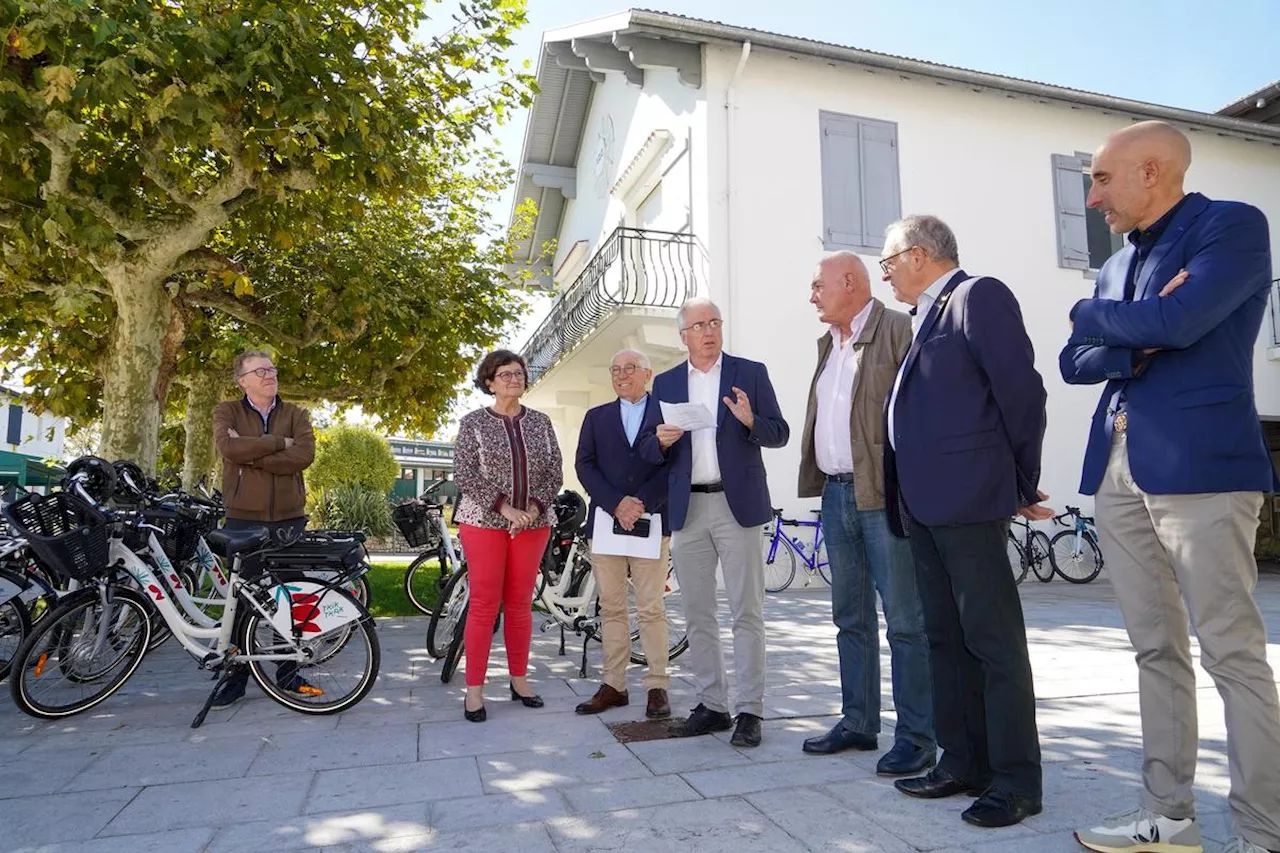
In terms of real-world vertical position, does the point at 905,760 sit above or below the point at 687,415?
below

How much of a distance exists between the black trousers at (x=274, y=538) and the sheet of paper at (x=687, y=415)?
7.68 ft

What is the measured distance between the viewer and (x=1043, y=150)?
528 inches

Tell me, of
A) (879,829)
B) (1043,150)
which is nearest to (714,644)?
(879,829)

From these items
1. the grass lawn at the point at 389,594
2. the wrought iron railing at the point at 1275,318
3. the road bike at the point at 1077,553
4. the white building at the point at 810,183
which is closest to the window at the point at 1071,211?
the white building at the point at 810,183

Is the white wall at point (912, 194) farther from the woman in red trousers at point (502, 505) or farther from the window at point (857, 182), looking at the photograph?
the woman in red trousers at point (502, 505)

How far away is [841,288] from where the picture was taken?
144 inches

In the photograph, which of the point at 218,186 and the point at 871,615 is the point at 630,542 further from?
the point at 218,186

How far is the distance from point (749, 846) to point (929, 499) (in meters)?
1.26

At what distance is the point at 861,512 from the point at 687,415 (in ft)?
2.82

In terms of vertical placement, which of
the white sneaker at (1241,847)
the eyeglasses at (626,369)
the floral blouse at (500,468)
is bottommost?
the white sneaker at (1241,847)

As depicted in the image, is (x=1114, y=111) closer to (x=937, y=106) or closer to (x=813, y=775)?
(x=937, y=106)

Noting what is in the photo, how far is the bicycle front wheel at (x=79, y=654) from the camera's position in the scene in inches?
175

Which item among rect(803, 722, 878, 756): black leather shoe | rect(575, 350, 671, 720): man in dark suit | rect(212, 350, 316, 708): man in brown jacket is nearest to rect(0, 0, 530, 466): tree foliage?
rect(212, 350, 316, 708): man in brown jacket

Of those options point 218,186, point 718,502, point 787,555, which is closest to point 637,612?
point 718,502
